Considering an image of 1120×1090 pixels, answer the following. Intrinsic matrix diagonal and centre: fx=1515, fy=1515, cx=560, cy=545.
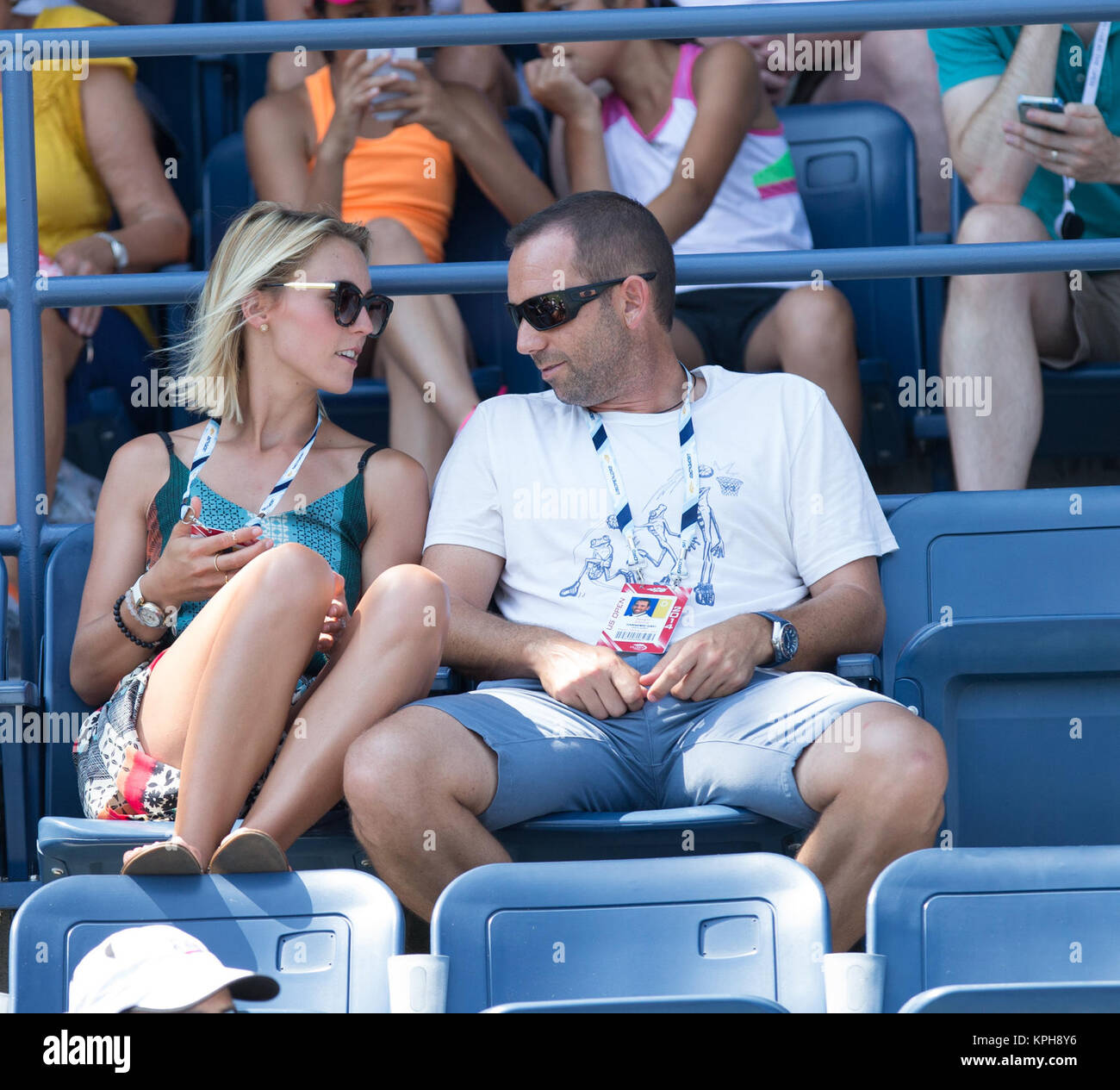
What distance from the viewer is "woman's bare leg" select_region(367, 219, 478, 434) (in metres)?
2.66

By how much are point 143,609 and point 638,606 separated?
0.67 meters

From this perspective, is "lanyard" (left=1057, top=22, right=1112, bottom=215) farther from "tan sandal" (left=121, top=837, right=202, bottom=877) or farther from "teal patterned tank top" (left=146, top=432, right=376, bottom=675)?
"tan sandal" (left=121, top=837, right=202, bottom=877)

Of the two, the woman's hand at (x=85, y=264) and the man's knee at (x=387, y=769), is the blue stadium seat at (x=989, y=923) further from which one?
the woman's hand at (x=85, y=264)

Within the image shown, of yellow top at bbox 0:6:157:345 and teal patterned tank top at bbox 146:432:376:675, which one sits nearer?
teal patterned tank top at bbox 146:432:376:675

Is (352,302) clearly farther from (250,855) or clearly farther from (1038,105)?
(1038,105)

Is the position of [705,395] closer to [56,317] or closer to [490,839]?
[490,839]

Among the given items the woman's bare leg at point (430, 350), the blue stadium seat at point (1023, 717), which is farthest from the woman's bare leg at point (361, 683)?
the woman's bare leg at point (430, 350)

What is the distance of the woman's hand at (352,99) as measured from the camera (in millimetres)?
2760

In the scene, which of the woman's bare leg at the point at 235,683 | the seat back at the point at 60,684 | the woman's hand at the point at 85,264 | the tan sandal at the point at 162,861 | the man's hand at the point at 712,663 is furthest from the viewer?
the woman's hand at the point at 85,264

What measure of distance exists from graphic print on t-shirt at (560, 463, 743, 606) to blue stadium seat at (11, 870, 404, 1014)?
0.73m

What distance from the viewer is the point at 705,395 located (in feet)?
7.64

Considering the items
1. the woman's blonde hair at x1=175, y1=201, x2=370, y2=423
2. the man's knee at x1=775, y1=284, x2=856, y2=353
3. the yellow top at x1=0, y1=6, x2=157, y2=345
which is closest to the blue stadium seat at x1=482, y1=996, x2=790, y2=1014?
the woman's blonde hair at x1=175, y1=201, x2=370, y2=423

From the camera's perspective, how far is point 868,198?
122 inches

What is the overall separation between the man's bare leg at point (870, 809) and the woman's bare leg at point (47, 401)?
1263 millimetres
